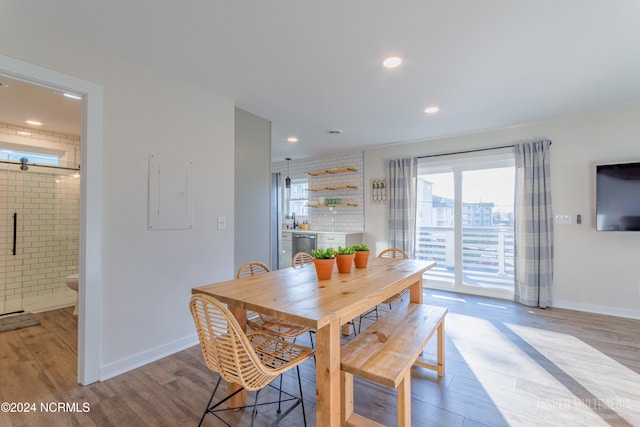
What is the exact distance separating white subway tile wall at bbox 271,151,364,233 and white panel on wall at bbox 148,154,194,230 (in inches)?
131

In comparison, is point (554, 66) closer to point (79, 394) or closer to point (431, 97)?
point (431, 97)

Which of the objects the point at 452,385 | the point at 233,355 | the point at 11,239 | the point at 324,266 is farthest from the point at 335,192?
the point at 11,239

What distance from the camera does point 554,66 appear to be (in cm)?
242

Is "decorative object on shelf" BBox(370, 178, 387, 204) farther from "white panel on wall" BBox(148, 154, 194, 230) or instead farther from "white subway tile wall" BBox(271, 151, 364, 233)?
"white panel on wall" BBox(148, 154, 194, 230)

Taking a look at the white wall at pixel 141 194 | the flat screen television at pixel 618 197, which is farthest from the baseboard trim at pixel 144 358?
the flat screen television at pixel 618 197

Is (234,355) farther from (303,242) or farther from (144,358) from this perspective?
(303,242)

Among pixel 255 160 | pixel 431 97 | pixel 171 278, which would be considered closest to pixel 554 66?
pixel 431 97

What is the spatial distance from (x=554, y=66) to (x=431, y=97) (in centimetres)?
101

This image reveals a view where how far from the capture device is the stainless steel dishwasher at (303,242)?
5.41m

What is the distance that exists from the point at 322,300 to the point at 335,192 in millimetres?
4487

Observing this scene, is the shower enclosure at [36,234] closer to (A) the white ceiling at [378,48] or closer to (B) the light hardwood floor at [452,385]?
(A) the white ceiling at [378,48]

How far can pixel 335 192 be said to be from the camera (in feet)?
19.3

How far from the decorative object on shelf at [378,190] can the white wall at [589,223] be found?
2034 millimetres

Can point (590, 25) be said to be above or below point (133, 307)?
above
